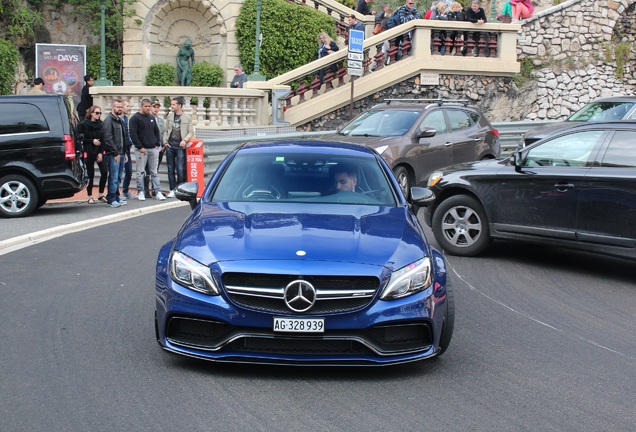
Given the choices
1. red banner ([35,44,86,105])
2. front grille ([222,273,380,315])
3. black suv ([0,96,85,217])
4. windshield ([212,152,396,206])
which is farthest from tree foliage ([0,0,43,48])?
front grille ([222,273,380,315])

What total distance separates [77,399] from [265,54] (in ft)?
85.2

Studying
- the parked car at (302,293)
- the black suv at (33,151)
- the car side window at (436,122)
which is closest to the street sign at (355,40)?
the car side window at (436,122)

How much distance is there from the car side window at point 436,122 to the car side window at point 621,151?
Result: 6531mm

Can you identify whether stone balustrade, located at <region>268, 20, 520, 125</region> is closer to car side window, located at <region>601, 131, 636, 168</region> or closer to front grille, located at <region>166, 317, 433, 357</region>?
car side window, located at <region>601, 131, 636, 168</region>

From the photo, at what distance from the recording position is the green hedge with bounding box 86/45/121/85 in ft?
100

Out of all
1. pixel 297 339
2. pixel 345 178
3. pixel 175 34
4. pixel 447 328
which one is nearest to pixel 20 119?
pixel 345 178

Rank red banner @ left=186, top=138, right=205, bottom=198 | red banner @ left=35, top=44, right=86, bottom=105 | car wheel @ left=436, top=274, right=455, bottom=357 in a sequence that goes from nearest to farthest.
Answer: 1. car wheel @ left=436, top=274, right=455, bottom=357
2. red banner @ left=186, top=138, right=205, bottom=198
3. red banner @ left=35, top=44, right=86, bottom=105

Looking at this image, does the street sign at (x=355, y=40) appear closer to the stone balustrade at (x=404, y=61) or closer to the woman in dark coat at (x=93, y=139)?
the stone balustrade at (x=404, y=61)

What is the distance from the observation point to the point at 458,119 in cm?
1756

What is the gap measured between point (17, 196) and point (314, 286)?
10.0 m

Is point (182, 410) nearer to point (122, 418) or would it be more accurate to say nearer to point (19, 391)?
point (122, 418)

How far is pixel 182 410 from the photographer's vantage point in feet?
17.9

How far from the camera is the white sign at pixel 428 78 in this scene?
2719 cm

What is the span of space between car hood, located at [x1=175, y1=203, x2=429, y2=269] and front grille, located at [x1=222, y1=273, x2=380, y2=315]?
0.14 meters
